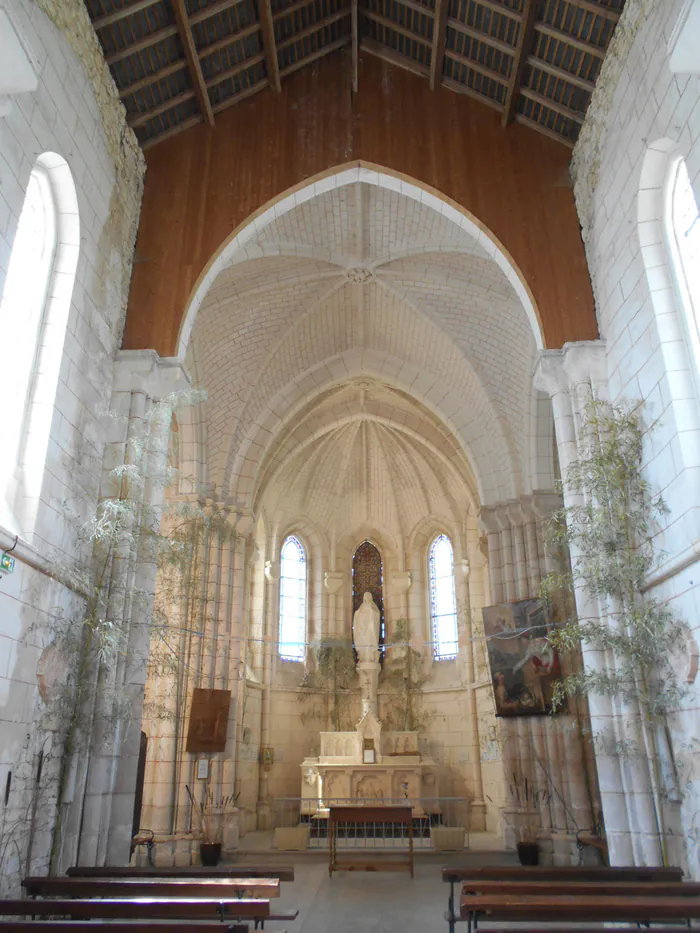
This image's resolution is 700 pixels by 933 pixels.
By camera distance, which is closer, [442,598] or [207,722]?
[207,722]

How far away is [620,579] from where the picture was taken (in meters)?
7.12

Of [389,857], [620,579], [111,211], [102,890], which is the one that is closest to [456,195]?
[111,211]

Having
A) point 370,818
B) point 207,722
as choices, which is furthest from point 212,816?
point 370,818

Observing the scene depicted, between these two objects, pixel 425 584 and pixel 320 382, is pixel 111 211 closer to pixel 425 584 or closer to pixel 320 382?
pixel 320 382

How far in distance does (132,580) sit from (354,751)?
9264 mm

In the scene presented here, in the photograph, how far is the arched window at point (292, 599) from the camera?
18547 mm

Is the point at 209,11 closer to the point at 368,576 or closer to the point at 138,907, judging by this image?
the point at 138,907

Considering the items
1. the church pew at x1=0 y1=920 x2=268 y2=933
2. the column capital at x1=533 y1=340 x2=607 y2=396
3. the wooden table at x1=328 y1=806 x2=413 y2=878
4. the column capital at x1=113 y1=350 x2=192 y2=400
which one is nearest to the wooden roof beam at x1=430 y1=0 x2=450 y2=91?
the column capital at x1=533 y1=340 x2=607 y2=396

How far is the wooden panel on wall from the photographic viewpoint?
9.34m

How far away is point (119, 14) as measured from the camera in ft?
26.7


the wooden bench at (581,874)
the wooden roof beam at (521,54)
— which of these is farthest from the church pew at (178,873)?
the wooden roof beam at (521,54)

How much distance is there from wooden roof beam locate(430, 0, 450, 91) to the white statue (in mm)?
11514

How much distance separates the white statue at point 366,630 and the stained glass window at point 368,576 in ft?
4.13

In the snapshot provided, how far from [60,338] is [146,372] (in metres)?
1.43
